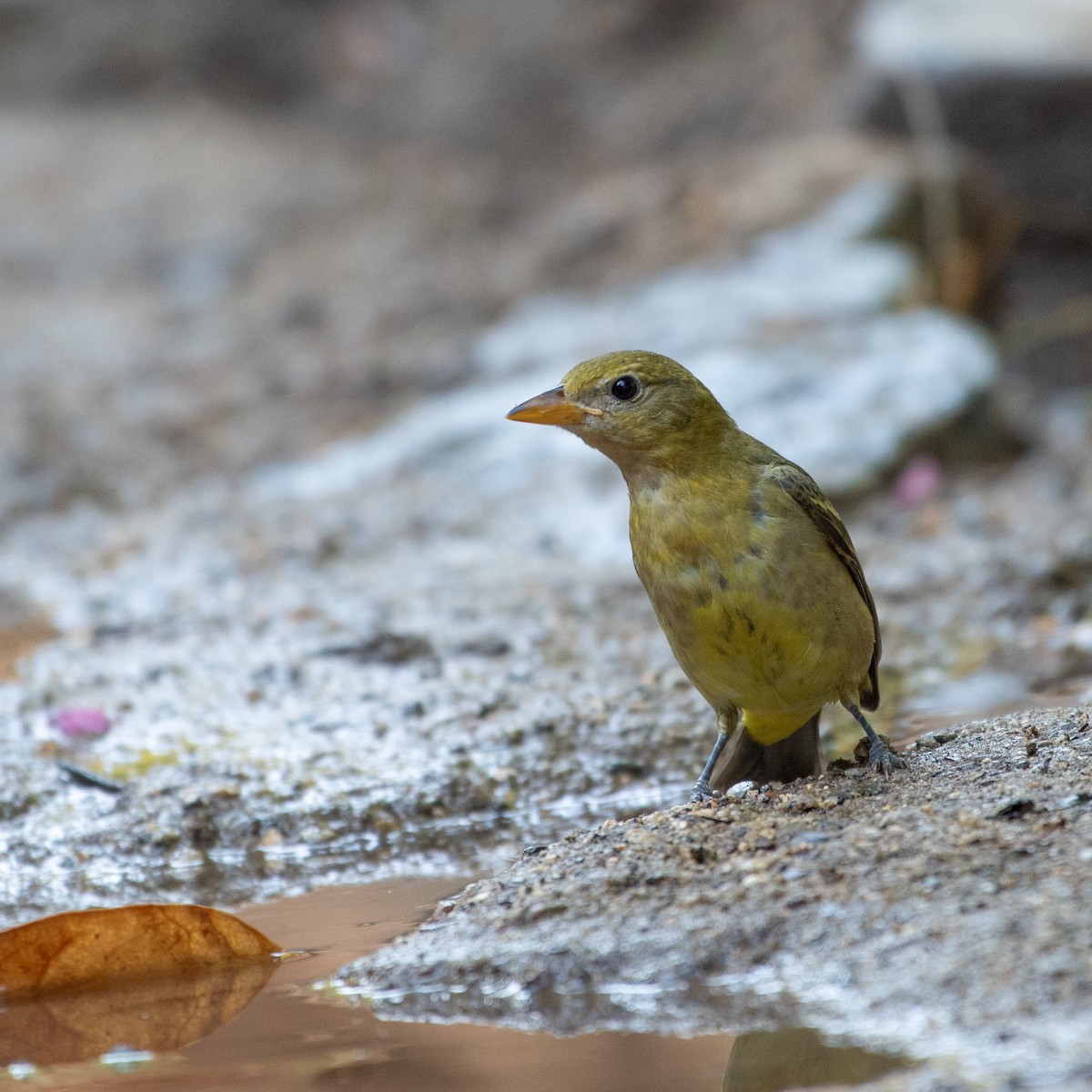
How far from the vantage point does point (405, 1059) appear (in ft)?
7.79

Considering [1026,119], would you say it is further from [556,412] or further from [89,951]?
[89,951]

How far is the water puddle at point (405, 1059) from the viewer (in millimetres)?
2213

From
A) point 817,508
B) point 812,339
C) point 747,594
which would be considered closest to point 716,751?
point 747,594

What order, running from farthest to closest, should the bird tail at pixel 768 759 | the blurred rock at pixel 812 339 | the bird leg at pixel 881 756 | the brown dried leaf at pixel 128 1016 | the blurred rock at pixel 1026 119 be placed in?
the blurred rock at pixel 1026 119, the blurred rock at pixel 812 339, the bird tail at pixel 768 759, the bird leg at pixel 881 756, the brown dried leaf at pixel 128 1016

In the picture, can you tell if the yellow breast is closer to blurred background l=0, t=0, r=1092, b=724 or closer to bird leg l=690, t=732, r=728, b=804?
bird leg l=690, t=732, r=728, b=804

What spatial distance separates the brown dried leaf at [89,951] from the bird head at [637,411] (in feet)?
4.71

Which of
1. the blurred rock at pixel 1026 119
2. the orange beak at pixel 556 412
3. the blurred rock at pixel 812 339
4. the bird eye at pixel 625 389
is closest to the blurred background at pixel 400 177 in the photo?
the blurred rock at pixel 1026 119

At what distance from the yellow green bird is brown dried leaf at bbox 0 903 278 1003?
1.26m

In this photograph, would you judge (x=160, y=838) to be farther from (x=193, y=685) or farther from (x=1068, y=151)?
(x=1068, y=151)

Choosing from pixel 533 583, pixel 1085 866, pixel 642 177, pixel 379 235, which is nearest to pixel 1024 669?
pixel 533 583

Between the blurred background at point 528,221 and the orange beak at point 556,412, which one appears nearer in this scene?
the orange beak at point 556,412

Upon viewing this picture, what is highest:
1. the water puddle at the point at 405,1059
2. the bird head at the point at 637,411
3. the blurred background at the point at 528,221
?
the blurred background at the point at 528,221

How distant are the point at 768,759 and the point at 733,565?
702mm

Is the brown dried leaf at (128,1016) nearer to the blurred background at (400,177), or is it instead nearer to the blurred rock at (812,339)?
the blurred rock at (812,339)
